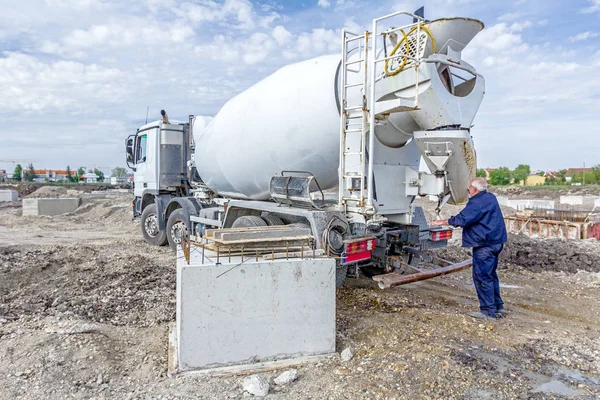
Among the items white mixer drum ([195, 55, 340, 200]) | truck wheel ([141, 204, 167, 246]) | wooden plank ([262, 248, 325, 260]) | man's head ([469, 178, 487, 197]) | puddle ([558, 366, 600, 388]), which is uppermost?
white mixer drum ([195, 55, 340, 200])

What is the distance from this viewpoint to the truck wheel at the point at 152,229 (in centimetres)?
1050

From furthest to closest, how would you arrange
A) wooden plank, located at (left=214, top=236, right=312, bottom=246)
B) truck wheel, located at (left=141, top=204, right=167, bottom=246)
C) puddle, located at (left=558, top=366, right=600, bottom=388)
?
truck wheel, located at (left=141, top=204, right=167, bottom=246), wooden plank, located at (left=214, top=236, right=312, bottom=246), puddle, located at (left=558, top=366, right=600, bottom=388)

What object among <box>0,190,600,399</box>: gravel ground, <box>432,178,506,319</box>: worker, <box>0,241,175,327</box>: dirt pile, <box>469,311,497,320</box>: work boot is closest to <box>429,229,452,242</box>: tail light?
Answer: <box>0,190,600,399</box>: gravel ground

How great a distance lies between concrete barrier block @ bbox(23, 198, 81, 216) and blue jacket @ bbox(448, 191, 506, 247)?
18109mm

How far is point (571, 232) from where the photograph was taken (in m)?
12.3

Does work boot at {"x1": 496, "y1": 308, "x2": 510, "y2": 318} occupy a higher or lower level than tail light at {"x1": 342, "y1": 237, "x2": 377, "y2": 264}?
lower

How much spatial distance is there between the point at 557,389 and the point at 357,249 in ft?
7.57

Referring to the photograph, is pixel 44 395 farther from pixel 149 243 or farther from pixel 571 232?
pixel 571 232

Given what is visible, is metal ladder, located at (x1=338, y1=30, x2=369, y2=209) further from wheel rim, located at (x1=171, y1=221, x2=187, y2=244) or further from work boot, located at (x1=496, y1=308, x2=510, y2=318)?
wheel rim, located at (x1=171, y1=221, x2=187, y2=244)

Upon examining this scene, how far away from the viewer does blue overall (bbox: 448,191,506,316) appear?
17.0 feet

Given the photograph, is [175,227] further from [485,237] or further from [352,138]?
[485,237]

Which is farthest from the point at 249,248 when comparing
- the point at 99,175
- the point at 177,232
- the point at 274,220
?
the point at 99,175

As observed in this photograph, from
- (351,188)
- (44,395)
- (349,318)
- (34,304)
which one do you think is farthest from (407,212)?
(34,304)

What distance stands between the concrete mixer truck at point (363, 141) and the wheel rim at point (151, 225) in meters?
4.09
